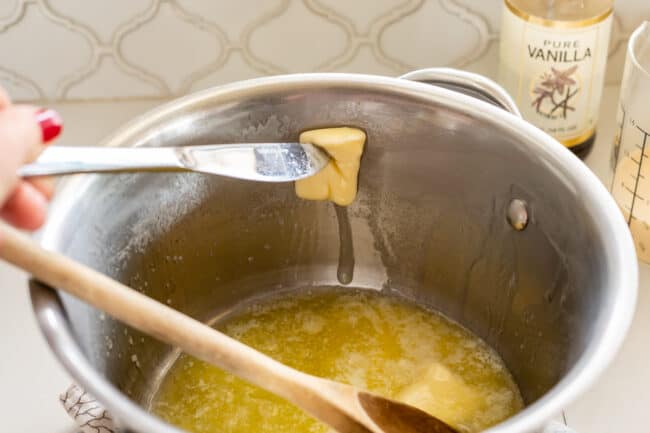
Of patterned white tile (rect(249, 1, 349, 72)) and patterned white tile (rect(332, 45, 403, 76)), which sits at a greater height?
patterned white tile (rect(249, 1, 349, 72))

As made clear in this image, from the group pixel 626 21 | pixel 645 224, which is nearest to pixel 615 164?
pixel 645 224

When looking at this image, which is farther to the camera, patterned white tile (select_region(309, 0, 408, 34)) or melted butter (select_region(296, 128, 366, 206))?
patterned white tile (select_region(309, 0, 408, 34))

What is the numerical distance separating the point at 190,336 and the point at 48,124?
0.47 feet

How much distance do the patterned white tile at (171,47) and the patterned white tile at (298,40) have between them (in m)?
0.05

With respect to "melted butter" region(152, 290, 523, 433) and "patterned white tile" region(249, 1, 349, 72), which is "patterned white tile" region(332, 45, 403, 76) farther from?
"melted butter" region(152, 290, 523, 433)

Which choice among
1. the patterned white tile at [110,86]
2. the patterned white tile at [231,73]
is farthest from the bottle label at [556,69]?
the patterned white tile at [110,86]

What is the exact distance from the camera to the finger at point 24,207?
505 mm

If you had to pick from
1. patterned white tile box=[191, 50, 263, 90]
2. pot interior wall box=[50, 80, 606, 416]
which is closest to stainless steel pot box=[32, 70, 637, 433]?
pot interior wall box=[50, 80, 606, 416]

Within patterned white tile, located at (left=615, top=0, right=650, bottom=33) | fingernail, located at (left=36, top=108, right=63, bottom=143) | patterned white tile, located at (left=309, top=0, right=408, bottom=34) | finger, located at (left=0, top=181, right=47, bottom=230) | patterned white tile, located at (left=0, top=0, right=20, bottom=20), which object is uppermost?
fingernail, located at (left=36, top=108, right=63, bottom=143)

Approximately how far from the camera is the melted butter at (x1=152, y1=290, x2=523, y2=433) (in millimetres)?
687

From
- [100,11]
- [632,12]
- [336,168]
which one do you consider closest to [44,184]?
[336,168]

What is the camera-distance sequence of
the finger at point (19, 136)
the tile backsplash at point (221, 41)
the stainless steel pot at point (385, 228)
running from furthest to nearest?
1. the tile backsplash at point (221, 41)
2. the stainless steel pot at point (385, 228)
3. the finger at point (19, 136)

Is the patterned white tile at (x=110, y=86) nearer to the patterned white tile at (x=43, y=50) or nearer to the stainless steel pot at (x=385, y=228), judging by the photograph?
the patterned white tile at (x=43, y=50)

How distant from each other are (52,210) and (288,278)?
0.90ft
